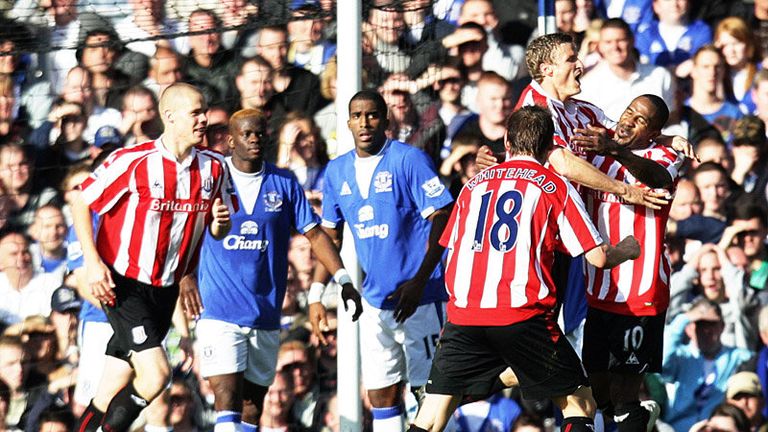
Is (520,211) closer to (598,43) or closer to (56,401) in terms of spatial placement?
(598,43)

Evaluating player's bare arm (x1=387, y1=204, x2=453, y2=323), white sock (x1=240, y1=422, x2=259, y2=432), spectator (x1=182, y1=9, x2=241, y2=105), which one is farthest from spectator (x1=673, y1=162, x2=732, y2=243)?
spectator (x1=182, y1=9, x2=241, y2=105)

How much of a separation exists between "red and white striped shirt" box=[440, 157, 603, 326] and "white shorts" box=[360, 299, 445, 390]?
1.61 m

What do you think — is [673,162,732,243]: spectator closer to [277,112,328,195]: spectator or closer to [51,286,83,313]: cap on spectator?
[277,112,328,195]: spectator

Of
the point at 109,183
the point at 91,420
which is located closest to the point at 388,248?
the point at 109,183

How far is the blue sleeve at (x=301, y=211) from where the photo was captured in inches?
271

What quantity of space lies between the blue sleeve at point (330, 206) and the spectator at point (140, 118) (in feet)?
5.98

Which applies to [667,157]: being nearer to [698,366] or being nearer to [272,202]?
[698,366]

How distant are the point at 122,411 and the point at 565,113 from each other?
2465 millimetres

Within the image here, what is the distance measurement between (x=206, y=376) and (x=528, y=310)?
2293mm

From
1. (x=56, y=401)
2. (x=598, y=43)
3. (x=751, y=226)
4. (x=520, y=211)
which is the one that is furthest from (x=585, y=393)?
(x=56, y=401)

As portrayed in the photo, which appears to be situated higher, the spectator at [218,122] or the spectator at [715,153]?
the spectator at [218,122]

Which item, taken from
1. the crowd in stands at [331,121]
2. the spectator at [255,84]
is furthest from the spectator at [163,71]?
the spectator at [255,84]

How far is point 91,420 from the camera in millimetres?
6023

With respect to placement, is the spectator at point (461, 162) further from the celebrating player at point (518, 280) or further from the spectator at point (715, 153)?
the celebrating player at point (518, 280)
